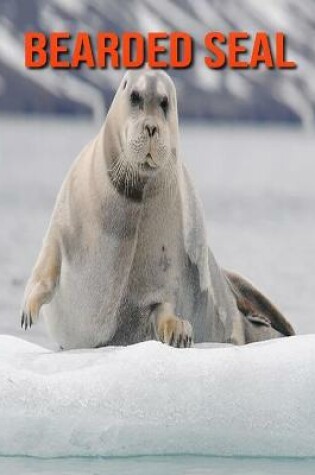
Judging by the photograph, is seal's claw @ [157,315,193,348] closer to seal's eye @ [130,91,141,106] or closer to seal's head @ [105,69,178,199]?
seal's head @ [105,69,178,199]

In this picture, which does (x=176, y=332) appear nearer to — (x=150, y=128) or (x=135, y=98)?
(x=150, y=128)

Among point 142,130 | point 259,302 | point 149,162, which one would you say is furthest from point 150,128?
point 259,302

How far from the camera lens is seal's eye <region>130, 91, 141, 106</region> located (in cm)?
656

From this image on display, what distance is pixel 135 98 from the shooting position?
21.6 ft

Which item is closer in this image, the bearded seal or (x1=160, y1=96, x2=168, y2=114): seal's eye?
(x1=160, y1=96, x2=168, y2=114): seal's eye

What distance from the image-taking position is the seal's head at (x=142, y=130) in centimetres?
647

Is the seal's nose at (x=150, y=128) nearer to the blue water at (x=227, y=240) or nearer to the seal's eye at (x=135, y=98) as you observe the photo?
the seal's eye at (x=135, y=98)

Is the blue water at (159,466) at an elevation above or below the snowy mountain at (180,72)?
below

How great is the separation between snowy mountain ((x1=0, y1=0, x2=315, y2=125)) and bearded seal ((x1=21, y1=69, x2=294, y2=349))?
115m

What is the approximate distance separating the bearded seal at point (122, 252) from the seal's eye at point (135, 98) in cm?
5

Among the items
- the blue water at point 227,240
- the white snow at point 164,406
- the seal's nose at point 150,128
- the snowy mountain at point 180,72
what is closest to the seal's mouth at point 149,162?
the seal's nose at point 150,128

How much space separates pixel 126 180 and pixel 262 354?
110 cm

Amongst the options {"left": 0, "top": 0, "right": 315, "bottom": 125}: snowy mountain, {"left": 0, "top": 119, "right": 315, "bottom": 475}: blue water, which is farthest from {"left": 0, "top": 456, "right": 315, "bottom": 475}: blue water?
{"left": 0, "top": 0, "right": 315, "bottom": 125}: snowy mountain

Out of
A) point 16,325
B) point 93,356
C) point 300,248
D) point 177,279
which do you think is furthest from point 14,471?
point 300,248
